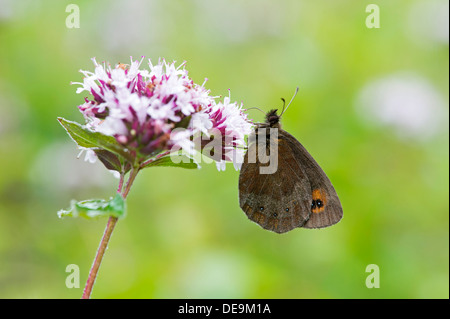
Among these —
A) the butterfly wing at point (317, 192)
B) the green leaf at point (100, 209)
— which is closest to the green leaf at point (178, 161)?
the green leaf at point (100, 209)

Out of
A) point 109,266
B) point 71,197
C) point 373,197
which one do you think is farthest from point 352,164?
point 71,197

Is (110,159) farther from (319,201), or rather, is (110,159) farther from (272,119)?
(319,201)

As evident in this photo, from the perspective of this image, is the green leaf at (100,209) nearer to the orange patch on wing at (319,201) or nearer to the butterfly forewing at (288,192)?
the butterfly forewing at (288,192)

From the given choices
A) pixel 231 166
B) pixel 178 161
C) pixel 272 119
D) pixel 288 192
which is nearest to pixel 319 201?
pixel 288 192

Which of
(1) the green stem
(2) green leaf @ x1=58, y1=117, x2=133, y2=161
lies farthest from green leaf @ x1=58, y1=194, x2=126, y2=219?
(2) green leaf @ x1=58, y1=117, x2=133, y2=161

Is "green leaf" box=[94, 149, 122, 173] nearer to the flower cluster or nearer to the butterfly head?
the flower cluster

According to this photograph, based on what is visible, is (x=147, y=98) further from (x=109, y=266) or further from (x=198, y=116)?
(x=109, y=266)
